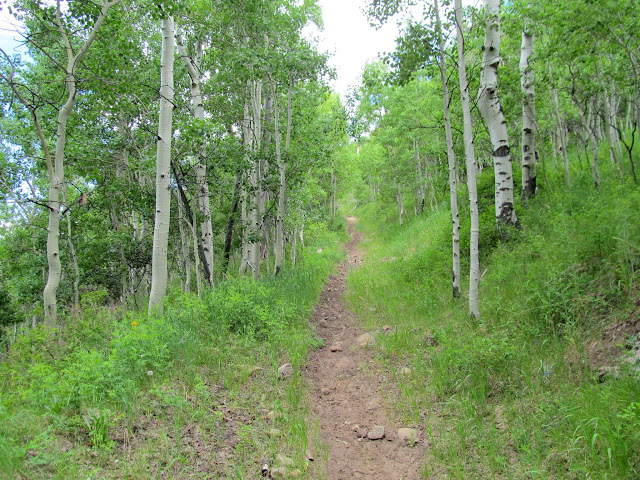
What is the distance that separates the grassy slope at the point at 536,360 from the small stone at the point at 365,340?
39cm

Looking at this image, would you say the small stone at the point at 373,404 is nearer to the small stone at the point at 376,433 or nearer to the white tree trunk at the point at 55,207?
the small stone at the point at 376,433

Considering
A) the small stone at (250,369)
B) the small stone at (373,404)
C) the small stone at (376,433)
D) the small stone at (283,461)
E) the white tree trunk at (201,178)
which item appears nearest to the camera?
the small stone at (283,461)

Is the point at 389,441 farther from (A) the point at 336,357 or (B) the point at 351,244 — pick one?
(B) the point at 351,244

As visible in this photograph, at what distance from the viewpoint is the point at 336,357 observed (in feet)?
19.2

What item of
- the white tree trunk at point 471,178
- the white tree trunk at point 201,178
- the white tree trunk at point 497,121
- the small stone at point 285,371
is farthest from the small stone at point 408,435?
the white tree trunk at point 201,178

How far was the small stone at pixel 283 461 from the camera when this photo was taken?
2990mm

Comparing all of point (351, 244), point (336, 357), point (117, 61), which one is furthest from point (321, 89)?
point (351, 244)

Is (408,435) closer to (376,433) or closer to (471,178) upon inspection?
(376,433)

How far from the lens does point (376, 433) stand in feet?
11.9

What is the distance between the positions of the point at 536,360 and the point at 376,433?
1972 millimetres

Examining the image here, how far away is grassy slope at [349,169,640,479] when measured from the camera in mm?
2598

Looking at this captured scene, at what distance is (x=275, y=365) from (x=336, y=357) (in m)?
1.53

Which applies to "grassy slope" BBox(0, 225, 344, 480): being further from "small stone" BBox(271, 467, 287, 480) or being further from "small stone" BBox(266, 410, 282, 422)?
"small stone" BBox(271, 467, 287, 480)

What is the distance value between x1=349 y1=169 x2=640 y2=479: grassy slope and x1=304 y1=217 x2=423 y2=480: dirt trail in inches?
10.9
